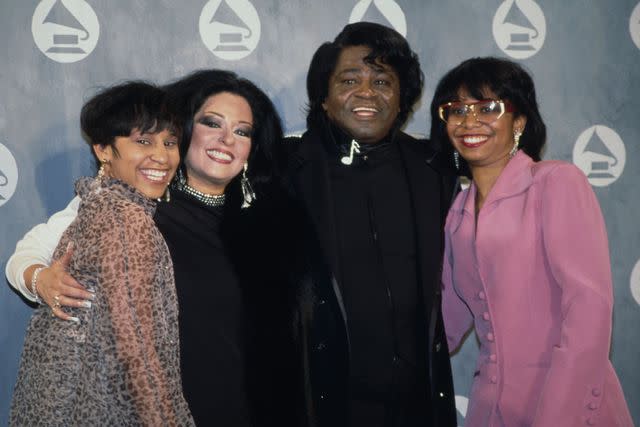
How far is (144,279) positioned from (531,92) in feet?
5.16

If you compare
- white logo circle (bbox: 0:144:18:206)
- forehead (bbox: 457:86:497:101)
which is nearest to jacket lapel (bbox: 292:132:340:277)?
forehead (bbox: 457:86:497:101)

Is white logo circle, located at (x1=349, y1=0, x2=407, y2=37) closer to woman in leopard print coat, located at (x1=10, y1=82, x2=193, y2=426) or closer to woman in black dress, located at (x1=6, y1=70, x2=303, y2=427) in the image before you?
woman in black dress, located at (x1=6, y1=70, x2=303, y2=427)

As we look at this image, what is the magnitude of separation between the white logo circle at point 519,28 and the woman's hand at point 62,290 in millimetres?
2274

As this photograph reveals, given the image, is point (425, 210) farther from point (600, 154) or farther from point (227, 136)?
point (600, 154)

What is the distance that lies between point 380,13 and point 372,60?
2.02 feet

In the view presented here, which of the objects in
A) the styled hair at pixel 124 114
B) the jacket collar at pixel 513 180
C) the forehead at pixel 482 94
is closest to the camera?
the styled hair at pixel 124 114

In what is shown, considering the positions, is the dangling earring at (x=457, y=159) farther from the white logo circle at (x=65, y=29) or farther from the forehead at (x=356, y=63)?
the white logo circle at (x=65, y=29)

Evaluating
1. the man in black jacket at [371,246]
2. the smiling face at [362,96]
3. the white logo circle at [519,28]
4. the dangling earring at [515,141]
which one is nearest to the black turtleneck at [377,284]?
the man in black jacket at [371,246]

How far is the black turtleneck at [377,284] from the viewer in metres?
2.12

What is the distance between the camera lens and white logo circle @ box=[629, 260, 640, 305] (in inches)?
117

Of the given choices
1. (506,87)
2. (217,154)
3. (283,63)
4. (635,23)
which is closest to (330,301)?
(217,154)

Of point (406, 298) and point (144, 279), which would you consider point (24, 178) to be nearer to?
point (144, 279)

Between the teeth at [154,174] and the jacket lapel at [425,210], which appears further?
the jacket lapel at [425,210]

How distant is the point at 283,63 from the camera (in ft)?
9.21
